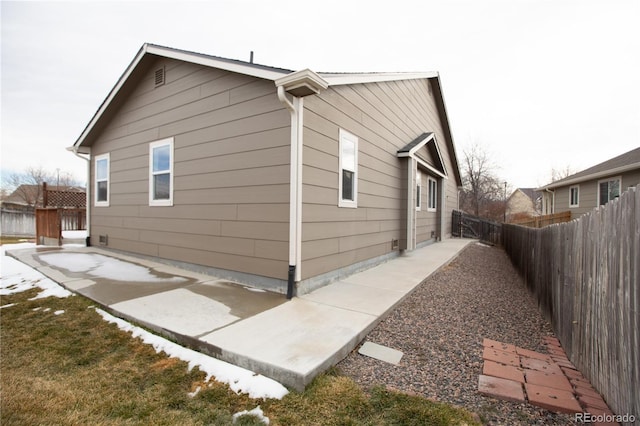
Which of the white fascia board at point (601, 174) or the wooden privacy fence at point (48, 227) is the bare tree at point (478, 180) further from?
the wooden privacy fence at point (48, 227)

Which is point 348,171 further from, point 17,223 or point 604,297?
point 17,223

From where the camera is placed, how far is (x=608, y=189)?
45.3 ft

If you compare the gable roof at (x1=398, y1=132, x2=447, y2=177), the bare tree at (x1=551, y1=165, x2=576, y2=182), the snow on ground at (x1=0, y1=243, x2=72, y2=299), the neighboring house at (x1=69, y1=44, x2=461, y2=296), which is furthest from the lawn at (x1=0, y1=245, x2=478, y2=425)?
the bare tree at (x1=551, y1=165, x2=576, y2=182)

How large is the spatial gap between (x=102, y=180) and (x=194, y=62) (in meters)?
Answer: 5.11

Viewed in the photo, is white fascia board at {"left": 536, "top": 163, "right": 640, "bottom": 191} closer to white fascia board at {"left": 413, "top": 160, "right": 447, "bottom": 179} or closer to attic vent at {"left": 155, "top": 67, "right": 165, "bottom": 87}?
white fascia board at {"left": 413, "top": 160, "right": 447, "bottom": 179}

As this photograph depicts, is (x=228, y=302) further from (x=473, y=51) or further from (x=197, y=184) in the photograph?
(x=473, y=51)

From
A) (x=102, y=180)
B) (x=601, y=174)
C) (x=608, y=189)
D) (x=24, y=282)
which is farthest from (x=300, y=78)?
(x=608, y=189)

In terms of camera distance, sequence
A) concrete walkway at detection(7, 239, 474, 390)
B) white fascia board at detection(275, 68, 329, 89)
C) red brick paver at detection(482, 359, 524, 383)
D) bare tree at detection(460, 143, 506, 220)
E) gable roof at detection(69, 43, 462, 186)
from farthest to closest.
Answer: bare tree at detection(460, 143, 506, 220) < gable roof at detection(69, 43, 462, 186) < white fascia board at detection(275, 68, 329, 89) < concrete walkway at detection(7, 239, 474, 390) < red brick paver at detection(482, 359, 524, 383)

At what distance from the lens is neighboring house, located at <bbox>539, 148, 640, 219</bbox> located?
12570mm

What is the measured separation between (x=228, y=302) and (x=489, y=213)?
32.2 metres

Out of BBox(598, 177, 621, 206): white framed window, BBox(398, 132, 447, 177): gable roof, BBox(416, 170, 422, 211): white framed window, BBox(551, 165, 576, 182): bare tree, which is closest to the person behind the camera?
BBox(398, 132, 447, 177): gable roof

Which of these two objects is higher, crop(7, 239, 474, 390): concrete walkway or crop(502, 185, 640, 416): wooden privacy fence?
crop(502, 185, 640, 416): wooden privacy fence

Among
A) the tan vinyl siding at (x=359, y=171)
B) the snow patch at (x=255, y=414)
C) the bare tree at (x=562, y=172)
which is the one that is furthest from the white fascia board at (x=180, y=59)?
the bare tree at (x=562, y=172)

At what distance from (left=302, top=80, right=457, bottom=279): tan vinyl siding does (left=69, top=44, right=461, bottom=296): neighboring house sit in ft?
0.10
